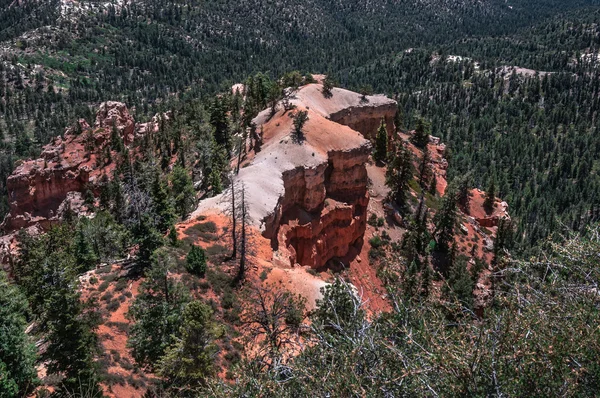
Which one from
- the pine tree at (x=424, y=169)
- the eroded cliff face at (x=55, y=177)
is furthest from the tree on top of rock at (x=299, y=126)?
the eroded cliff face at (x=55, y=177)

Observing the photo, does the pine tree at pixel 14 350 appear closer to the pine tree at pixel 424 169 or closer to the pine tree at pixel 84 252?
the pine tree at pixel 84 252

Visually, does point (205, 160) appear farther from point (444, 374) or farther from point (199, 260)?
point (444, 374)

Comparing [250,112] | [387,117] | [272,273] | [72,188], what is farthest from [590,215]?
[72,188]

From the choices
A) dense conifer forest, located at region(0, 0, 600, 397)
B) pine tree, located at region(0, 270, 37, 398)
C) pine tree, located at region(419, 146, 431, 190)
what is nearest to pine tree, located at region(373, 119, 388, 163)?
dense conifer forest, located at region(0, 0, 600, 397)

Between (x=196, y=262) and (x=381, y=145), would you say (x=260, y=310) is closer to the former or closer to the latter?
(x=196, y=262)

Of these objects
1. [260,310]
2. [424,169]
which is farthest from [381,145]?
[260,310]

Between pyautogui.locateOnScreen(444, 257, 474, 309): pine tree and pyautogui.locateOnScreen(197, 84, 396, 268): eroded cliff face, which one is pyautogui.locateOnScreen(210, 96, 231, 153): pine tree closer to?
pyautogui.locateOnScreen(197, 84, 396, 268): eroded cliff face

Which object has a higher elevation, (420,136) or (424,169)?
(420,136)
